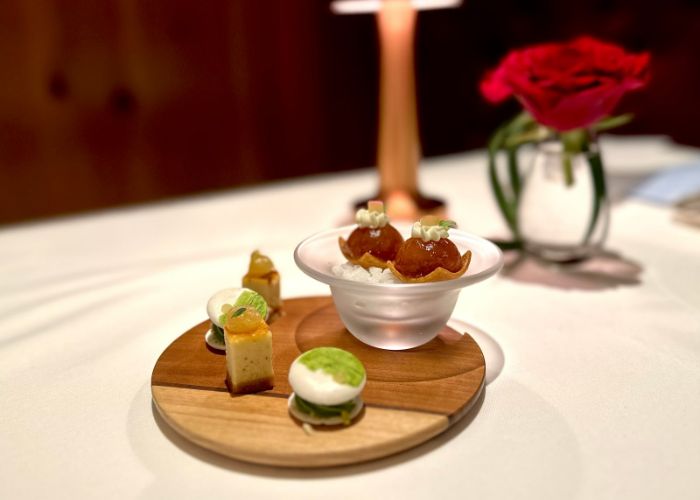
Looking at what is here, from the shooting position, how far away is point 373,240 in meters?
0.67

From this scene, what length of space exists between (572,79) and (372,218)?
1.06ft

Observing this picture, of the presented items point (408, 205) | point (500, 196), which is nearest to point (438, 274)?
point (500, 196)

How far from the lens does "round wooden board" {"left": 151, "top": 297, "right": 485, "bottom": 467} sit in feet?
1.67

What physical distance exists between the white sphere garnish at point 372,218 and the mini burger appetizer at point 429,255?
0.15 feet

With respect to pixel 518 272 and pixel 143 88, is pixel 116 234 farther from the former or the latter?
pixel 518 272

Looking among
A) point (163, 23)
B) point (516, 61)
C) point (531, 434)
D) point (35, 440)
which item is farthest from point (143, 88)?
point (531, 434)

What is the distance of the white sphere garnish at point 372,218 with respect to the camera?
675mm

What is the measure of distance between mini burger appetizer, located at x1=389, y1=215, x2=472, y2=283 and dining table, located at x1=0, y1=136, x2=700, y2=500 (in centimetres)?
12

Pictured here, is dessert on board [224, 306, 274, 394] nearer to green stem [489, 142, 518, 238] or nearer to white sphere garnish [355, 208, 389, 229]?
white sphere garnish [355, 208, 389, 229]

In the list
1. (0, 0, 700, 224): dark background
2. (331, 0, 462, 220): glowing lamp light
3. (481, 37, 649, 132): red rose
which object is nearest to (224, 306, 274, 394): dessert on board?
(481, 37, 649, 132): red rose

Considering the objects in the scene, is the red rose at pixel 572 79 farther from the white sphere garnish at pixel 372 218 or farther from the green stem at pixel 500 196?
the white sphere garnish at pixel 372 218

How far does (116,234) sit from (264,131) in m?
0.69

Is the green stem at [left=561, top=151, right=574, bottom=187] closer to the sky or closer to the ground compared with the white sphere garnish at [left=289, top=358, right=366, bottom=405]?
closer to the sky

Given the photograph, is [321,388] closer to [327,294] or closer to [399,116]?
[327,294]
